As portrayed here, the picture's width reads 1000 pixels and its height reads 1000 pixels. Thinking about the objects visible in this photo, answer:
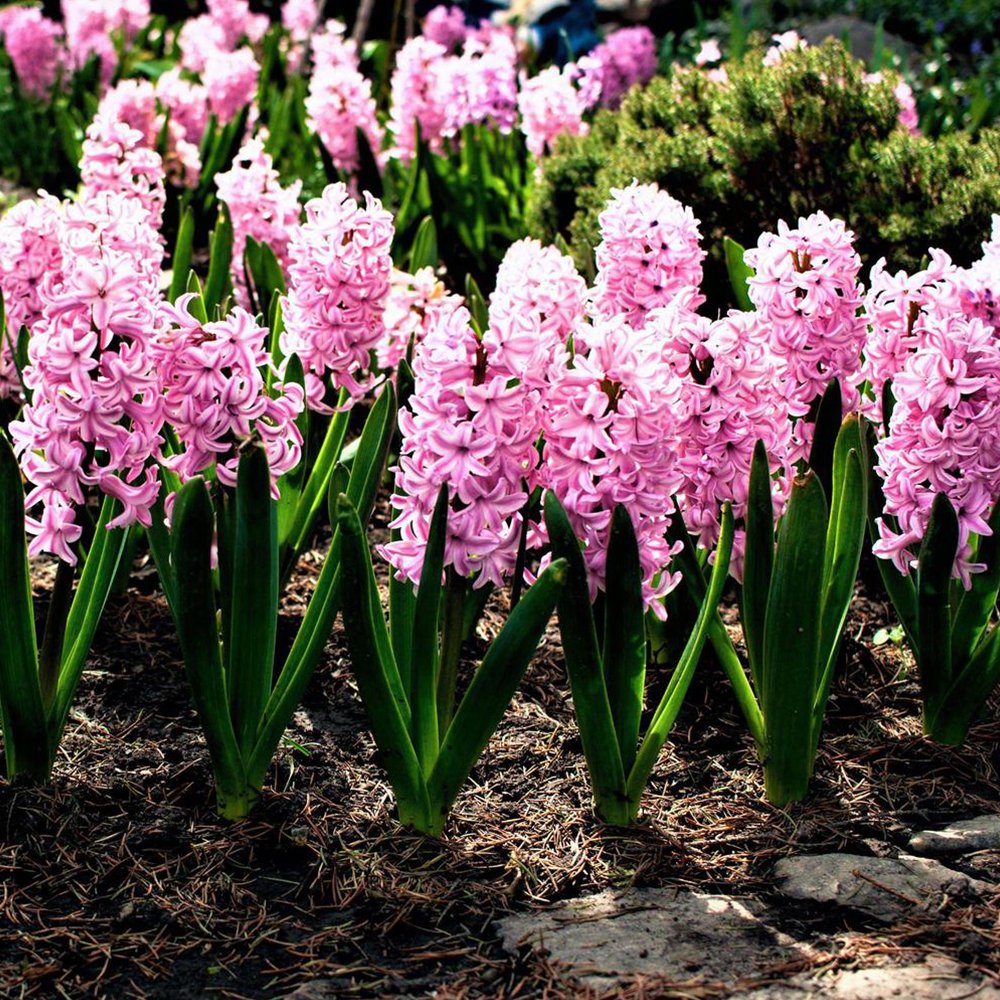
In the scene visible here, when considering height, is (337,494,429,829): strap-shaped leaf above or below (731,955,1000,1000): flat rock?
above

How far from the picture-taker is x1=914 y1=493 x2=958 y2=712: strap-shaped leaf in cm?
222

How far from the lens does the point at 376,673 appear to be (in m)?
2.04

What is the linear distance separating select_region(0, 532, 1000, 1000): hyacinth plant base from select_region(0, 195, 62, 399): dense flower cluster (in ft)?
2.78

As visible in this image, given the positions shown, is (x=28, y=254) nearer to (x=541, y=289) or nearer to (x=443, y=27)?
(x=541, y=289)

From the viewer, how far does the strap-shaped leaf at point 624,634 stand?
6.69 feet

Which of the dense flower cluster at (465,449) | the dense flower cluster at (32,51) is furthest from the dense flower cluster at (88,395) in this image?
the dense flower cluster at (32,51)

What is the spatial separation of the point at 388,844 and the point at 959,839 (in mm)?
956

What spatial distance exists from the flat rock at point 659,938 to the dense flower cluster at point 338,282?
1.16 m

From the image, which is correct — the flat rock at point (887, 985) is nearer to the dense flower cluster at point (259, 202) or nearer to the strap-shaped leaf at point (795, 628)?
the strap-shaped leaf at point (795, 628)

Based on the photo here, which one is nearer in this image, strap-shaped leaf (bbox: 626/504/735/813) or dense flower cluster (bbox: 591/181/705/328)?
strap-shaped leaf (bbox: 626/504/735/813)

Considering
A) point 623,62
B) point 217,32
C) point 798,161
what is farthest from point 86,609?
point 217,32

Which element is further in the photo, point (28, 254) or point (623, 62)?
point (623, 62)

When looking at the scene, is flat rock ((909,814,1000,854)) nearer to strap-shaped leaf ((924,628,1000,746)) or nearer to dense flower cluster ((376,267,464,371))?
strap-shaped leaf ((924,628,1000,746))

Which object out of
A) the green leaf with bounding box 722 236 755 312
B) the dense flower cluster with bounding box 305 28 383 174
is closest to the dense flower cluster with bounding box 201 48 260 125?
the dense flower cluster with bounding box 305 28 383 174
